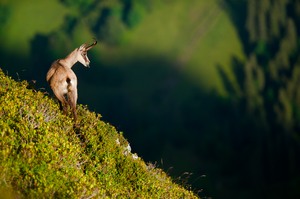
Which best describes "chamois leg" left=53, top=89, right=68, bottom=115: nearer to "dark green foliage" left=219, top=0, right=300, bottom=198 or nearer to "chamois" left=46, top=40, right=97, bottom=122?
"chamois" left=46, top=40, right=97, bottom=122

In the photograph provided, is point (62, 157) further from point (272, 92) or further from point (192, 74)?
point (272, 92)

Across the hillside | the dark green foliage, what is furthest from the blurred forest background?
the hillside

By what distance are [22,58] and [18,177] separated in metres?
110

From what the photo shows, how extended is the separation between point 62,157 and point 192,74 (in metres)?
99.3

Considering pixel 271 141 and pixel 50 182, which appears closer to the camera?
pixel 50 182

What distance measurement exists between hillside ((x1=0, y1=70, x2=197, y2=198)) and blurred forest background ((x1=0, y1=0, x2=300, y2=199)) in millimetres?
58776

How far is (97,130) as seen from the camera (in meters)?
15.9

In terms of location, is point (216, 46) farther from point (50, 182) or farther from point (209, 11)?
point (50, 182)

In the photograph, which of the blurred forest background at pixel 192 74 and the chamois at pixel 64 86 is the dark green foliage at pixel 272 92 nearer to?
the blurred forest background at pixel 192 74

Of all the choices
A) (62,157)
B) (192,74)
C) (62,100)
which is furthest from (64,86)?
(192,74)

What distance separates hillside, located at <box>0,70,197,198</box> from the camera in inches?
415

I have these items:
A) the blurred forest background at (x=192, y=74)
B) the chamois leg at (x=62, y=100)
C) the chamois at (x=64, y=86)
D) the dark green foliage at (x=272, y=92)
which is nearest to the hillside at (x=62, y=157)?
the chamois leg at (x=62, y=100)

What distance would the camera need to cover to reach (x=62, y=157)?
12.0 meters

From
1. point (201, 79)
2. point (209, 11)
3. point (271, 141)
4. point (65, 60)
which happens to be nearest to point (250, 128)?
point (271, 141)
